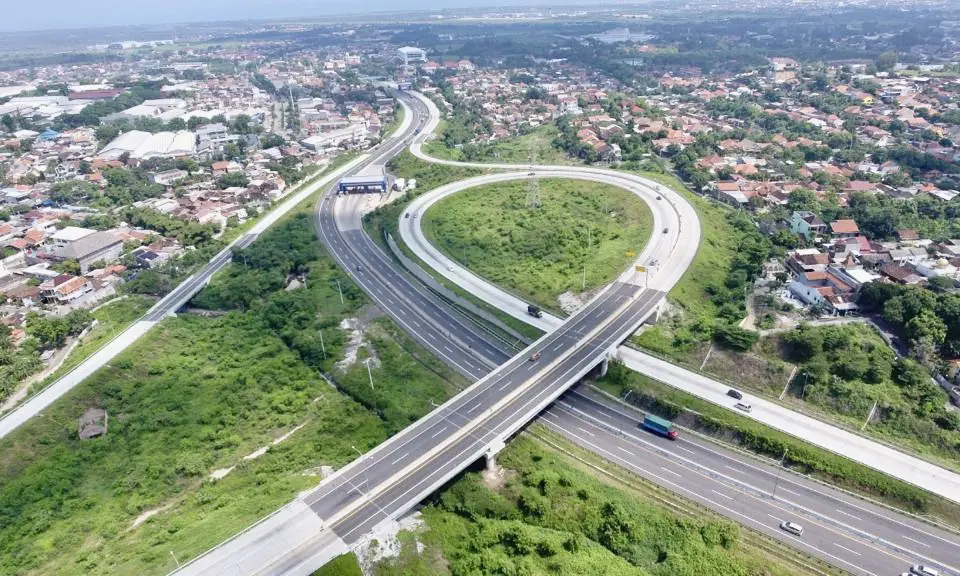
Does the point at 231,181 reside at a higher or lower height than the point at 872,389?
higher

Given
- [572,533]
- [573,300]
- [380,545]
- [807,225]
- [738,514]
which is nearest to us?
[380,545]

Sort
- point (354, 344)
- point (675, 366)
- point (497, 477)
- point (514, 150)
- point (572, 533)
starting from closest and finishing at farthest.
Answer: point (572, 533)
point (497, 477)
point (675, 366)
point (354, 344)
point (514, 150)

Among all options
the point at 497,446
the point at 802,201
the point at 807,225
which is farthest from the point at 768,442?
the point at 802,201

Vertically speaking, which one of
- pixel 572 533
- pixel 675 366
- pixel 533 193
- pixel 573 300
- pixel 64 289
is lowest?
pixel 572 533

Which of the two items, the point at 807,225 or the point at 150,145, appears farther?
the point at 150,145

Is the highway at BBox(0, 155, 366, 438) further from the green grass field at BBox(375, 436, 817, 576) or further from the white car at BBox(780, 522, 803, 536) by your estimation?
the white car at BBox(780, 522, 803, 536)

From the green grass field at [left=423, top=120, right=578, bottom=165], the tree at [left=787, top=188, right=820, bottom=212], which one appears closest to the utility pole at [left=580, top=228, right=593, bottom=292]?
the tree at [left=787, top=188, right=820, bottom=212]

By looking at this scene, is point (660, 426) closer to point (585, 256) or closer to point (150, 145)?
point (585, 256)
